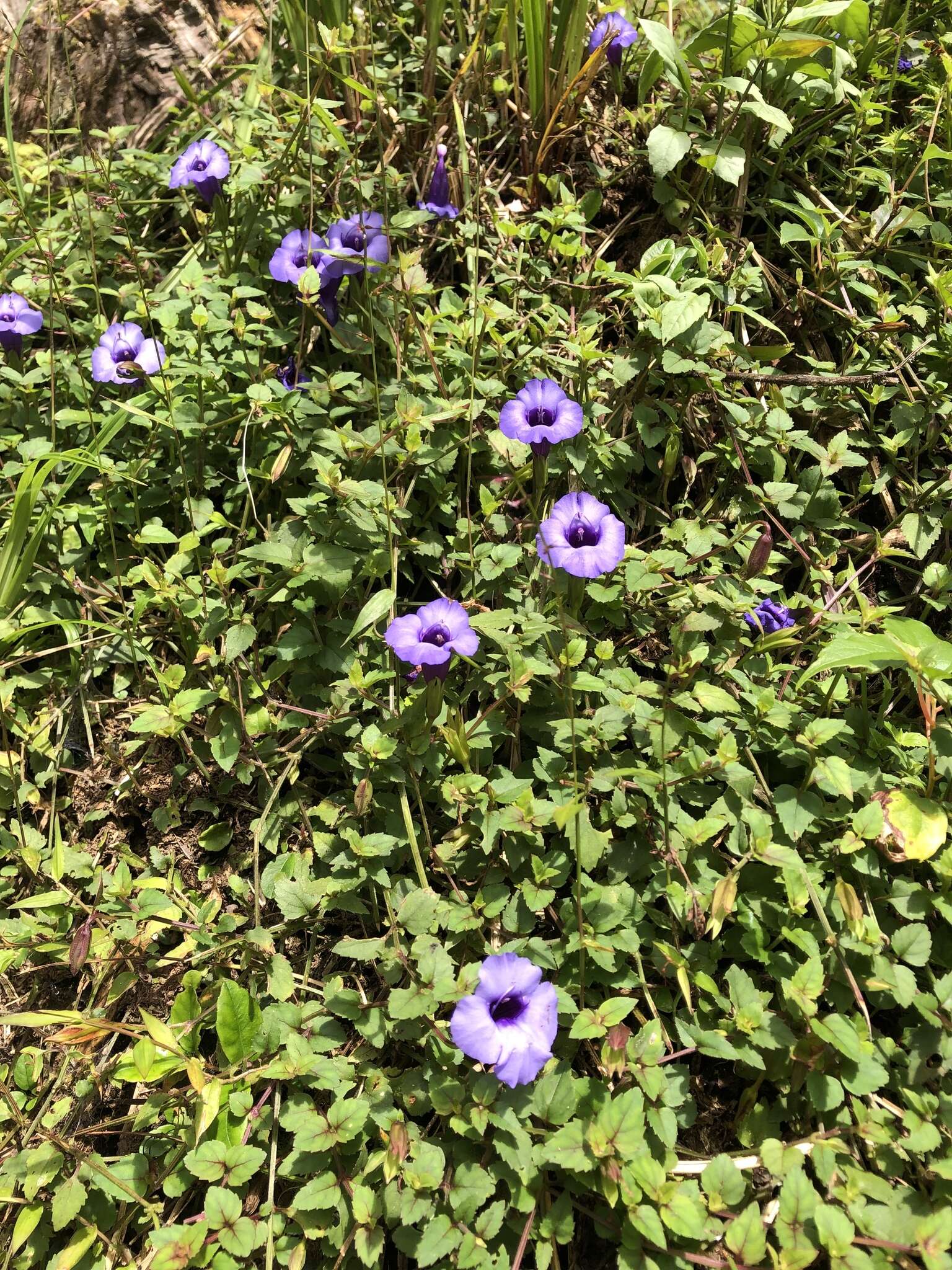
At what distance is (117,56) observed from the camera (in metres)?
3.23

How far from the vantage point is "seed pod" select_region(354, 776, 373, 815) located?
1.76 meters

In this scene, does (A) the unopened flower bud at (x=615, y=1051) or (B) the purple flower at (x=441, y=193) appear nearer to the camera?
(A) the unopened flower bud at (x=615, y=1051)

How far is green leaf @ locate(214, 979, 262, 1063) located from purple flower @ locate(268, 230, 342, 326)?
5.53 ft

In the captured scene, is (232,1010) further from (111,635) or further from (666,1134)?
(111,635)

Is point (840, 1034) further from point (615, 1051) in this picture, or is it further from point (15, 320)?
point (15, 320)

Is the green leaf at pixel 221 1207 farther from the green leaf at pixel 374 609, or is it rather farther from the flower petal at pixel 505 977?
the green leaf at pixel 374 609

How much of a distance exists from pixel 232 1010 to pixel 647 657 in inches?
46.8

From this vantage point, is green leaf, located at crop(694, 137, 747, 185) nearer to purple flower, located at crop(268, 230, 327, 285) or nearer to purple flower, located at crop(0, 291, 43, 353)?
purple flower, located at crop(268, 230, 327, 285)

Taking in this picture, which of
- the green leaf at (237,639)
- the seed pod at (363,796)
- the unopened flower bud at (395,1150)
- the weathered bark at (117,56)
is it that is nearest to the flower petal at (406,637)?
the seed pod at (363,796)

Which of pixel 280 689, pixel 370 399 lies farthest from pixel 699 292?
pixel 280 689

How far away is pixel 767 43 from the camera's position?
2.38 metres

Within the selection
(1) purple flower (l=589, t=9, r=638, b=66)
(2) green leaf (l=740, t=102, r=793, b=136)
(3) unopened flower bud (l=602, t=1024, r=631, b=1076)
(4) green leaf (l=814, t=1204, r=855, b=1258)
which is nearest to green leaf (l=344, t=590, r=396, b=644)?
(3) unopened flower bud (l=602, t=1024, r=631, b=1076)

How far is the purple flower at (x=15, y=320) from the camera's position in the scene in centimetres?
251

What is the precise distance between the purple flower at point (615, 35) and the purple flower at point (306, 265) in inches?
41.9
